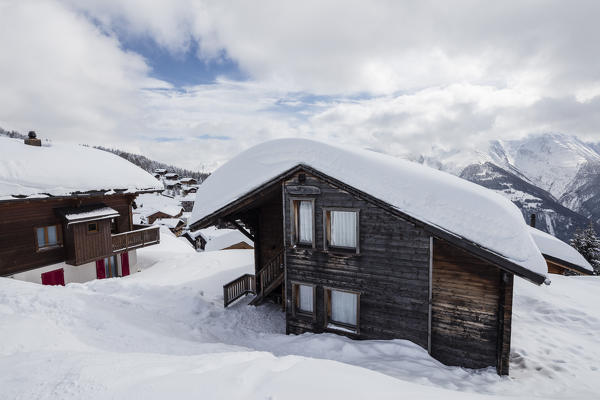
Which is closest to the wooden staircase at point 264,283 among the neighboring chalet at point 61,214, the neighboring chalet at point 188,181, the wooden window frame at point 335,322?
the wooden window frame at point 335,322

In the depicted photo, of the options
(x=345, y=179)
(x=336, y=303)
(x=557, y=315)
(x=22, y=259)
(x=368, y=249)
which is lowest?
(x=557, y=315)

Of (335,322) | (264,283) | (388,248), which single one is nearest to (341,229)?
(388,248)

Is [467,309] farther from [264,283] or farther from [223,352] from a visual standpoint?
[264,283]

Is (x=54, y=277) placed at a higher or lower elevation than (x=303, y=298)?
lower

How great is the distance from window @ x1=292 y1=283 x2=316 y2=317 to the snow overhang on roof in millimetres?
12998

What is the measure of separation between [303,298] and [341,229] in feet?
11.3

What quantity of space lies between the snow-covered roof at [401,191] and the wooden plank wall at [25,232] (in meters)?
9.93

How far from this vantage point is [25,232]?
49.1 feet

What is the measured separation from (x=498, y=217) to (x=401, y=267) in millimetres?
3349

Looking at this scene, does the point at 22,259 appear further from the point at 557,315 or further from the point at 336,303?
the point at 557,315

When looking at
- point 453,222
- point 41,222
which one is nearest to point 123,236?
point 41,222

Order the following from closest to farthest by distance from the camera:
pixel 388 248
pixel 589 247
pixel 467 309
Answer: pixel 467 309 → pixel 388 248 → pixel 589 247

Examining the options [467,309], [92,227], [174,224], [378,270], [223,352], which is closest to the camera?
[223,352]

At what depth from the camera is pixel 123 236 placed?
61.9ft
